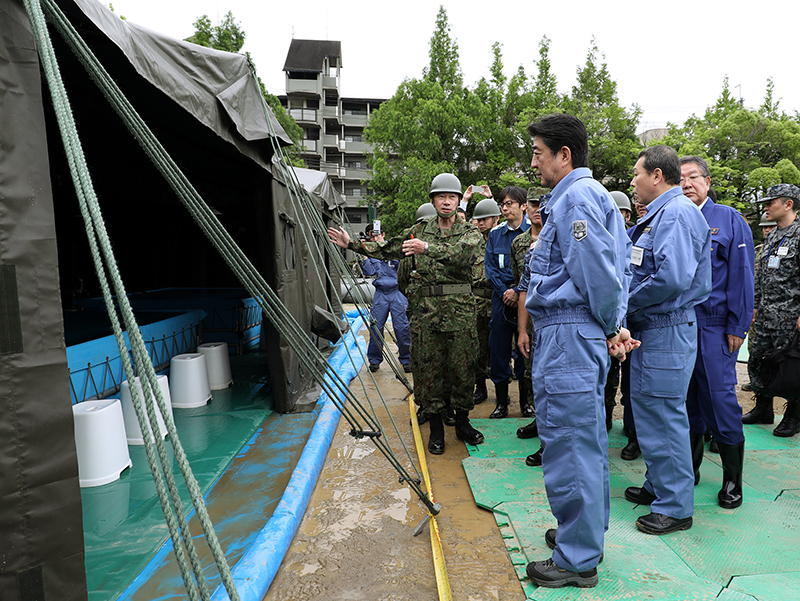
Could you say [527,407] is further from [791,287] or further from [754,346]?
[791,287]

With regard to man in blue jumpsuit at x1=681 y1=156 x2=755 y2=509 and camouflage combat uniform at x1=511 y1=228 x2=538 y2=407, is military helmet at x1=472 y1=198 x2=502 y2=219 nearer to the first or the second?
camouflage combat uniform at x1=511 y1=228 x2=538 y2=407

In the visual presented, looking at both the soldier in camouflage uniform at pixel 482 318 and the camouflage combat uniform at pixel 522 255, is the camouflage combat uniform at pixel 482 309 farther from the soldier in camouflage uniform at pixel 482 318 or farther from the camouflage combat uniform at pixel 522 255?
the camouflage combat uniform at pixel 522 255

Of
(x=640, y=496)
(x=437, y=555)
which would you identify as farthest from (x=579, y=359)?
(x=640, y=496)

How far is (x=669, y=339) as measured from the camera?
95.7 inches

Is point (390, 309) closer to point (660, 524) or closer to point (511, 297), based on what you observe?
point (511, 297)

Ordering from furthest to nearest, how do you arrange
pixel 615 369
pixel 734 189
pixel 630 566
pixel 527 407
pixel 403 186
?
pixel 403 186 → pixel 734 189 → pixel 527 407 → pixel 615 369 → pixel 630 566

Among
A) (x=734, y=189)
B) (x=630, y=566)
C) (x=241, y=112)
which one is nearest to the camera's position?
(x=630, y=566)

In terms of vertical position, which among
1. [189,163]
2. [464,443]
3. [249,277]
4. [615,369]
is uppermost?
[189,163]

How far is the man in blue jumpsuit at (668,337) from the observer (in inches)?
94.0

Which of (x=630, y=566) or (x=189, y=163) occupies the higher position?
(x=189, y=163)

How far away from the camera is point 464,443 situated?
3.83 metres

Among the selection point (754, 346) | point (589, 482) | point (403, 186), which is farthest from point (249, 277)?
point (403, 186)

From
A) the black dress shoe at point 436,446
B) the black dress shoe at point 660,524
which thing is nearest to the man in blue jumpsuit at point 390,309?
the black dress shoe at point 436,446

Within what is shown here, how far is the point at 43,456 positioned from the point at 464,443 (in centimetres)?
297
